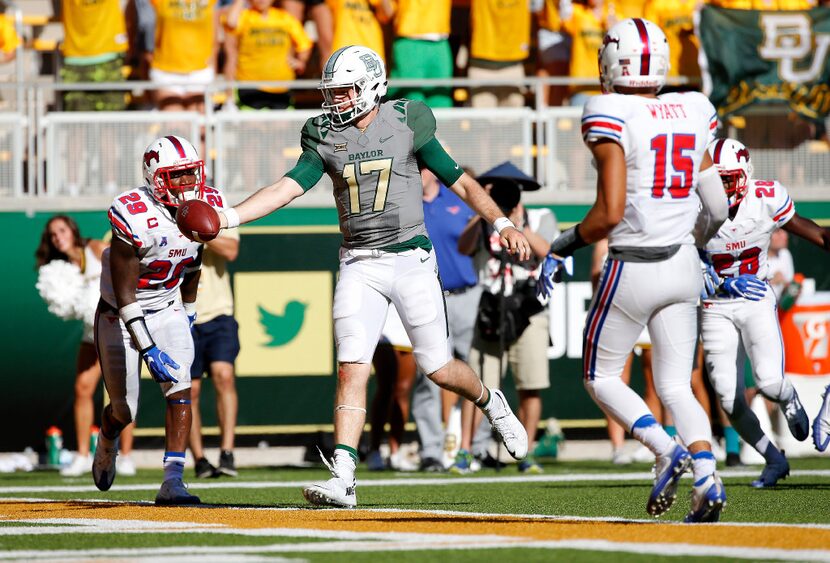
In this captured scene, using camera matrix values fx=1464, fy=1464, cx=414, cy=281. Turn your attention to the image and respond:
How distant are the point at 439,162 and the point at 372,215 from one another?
400 mm

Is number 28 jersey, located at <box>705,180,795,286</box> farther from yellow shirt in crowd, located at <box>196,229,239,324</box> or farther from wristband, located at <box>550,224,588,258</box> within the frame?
yellow shirt in crowd, located at <box>196,229,239,324</box>

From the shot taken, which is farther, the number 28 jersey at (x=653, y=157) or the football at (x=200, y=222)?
the football at (x=200, y=222)

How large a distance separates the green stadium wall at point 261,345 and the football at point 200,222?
20.8ft

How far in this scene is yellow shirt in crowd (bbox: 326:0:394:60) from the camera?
13383 millimetres

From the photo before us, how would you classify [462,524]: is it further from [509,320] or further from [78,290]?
[78,290]

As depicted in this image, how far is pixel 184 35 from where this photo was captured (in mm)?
13367

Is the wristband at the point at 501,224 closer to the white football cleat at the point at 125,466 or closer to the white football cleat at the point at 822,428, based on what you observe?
the white football cleat at the point at 822,428

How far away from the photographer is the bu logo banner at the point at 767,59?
12.9 m

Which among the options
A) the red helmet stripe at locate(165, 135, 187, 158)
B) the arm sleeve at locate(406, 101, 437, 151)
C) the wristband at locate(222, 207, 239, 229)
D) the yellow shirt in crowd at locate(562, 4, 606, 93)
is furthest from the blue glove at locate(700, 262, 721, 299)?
the yellow shirt in crowd at locate(562, 4, 606, 93)

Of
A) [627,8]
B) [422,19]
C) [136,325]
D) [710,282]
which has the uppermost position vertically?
[627,8]

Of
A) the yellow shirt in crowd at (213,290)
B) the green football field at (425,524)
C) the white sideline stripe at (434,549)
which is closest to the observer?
the white sideline stripe at (434,549)

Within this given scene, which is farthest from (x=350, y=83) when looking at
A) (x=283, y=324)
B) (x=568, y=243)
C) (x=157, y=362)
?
(x=283, y=324)

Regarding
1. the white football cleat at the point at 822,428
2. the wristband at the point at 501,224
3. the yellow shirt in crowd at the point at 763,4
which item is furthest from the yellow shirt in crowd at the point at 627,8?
the wristband at the point at 501,224

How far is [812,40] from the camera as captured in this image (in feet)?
42.7
